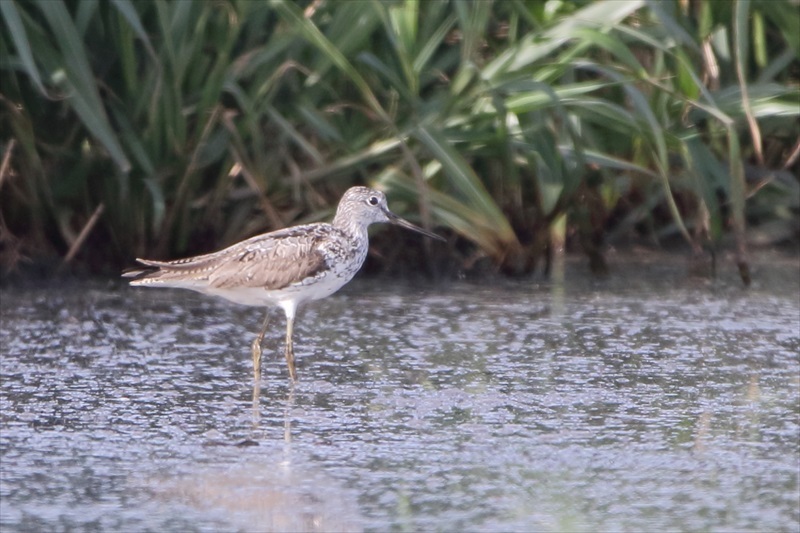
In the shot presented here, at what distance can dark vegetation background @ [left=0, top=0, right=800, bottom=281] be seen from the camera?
5.91 meters

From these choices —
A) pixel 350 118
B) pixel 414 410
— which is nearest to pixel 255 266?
pixel 414 410

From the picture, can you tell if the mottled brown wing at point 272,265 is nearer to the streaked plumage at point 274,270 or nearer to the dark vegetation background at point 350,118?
the streaked plumage at point 274,270

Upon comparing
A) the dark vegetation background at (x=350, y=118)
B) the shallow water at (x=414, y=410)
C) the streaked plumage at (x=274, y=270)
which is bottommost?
the shallow water at (x=414, y=410)

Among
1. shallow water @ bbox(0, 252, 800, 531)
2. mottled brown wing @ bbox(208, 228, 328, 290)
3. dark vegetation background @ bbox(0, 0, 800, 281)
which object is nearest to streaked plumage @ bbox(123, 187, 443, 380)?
mottled brown wing @ bbox(208, 228, 328, 290)

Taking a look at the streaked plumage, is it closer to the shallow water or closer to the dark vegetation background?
the shallow water

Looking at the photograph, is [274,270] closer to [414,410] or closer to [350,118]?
[414,410]

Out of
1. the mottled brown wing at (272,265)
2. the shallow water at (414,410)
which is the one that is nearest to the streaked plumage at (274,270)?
the mottled brown wing at (272,265)

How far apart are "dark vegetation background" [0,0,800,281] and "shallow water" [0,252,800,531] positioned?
0.35 meters

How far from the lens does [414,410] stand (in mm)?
4441

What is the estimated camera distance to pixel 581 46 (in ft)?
19.5

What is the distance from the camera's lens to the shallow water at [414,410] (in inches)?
135

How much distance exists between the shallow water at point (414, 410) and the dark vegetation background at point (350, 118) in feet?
1.13

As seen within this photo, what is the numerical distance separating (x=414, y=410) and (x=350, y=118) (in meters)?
2.53

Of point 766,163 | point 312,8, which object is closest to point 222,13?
point 312,8
